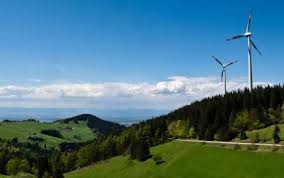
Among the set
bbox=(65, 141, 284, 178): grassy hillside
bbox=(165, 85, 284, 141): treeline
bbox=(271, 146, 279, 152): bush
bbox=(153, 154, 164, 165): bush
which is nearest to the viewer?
bbox=(65, 141, 284, 178): grassy hillside

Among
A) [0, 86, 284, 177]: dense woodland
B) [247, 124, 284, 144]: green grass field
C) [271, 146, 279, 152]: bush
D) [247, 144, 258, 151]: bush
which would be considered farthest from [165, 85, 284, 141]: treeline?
[271, 146, 279, 152]: bush

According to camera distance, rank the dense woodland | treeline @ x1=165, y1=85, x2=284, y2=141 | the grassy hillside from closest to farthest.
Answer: the grassy hillside, the dense woodland, treeline @ x1=165, y1=85, x2=284, y2=141

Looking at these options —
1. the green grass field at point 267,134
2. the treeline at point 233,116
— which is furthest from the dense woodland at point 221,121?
the green grass field at point 267,134

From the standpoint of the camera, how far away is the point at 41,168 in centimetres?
17462

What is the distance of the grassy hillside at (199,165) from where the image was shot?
109188 mm

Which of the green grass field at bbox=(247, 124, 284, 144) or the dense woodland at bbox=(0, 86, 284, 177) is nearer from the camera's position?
the green grass field at bbox=(247, 124, 284, 144)

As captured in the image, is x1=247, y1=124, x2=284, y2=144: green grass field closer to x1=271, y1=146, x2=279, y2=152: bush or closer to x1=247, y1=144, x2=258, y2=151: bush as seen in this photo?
x1=247, y1=144, x2=258, y2=151: bush

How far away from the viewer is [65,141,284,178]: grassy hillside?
10919cm

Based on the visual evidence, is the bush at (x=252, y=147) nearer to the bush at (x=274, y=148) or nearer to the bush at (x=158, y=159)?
the bush at (x=274, y=148)

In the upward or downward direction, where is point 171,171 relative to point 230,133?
downward

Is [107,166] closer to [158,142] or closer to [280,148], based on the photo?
[158,142]

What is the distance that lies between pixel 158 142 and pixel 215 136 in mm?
30469

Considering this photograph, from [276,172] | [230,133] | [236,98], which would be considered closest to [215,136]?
[230,133]

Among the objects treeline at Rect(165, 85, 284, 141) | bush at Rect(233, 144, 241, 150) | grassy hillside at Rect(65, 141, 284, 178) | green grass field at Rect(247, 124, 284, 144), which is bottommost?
grassy hillside at Rect(65, 141, 284, 178)
